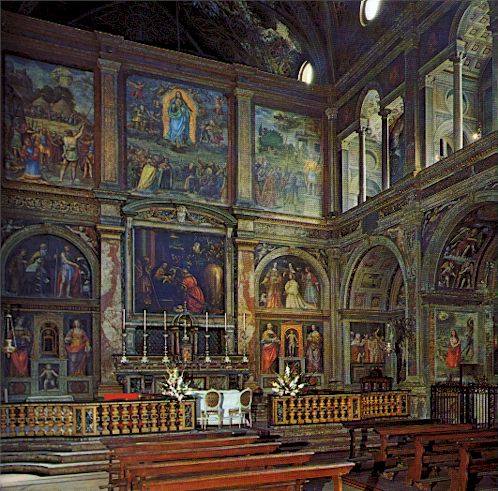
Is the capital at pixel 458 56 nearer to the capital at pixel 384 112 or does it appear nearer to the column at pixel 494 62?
the column at pixel 494 62

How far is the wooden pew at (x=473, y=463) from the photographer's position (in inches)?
315

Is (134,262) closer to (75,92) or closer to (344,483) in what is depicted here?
(75,92)

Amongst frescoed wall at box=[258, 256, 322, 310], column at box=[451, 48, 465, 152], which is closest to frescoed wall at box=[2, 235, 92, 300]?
frescoed wall at box=[258, 256, 322, 310]

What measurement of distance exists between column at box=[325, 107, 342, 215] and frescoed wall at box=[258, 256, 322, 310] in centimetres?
251

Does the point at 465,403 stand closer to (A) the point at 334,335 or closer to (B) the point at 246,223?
(A) the point at 334,335

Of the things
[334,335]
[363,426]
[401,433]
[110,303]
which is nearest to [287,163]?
[334,335]

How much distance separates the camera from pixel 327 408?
553 inches

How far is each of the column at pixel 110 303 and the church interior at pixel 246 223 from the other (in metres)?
0.06

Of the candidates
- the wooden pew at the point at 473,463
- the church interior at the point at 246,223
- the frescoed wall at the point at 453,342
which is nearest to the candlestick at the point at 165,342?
the church interior at the point at 246,223

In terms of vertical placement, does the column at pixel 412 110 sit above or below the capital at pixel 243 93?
below

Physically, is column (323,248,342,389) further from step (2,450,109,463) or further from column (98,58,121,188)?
step (2,450,109,463)

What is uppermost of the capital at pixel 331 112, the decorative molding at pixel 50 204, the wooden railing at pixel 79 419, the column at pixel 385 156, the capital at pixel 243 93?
the capital at pixel 243 93

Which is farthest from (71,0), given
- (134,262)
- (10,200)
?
(134,262)

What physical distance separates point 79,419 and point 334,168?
45.5 ft
